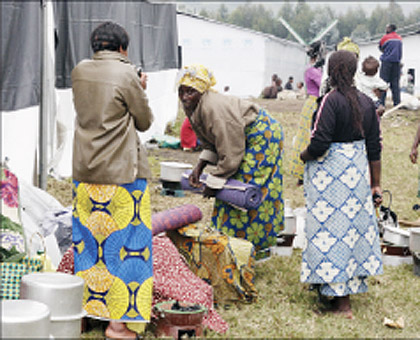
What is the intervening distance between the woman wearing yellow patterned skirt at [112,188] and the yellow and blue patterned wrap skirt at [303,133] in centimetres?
475

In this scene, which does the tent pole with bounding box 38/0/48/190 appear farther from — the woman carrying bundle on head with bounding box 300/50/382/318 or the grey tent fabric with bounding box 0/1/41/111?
the woman carrying bundle on head with bounding box 300/50/382/318

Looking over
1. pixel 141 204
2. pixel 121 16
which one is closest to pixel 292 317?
pixel 141 204

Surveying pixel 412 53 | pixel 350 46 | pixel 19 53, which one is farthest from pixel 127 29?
pixel 412 53

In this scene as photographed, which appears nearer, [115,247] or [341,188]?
[115,247]

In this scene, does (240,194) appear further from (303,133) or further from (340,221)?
(303,133)

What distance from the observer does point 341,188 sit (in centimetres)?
493

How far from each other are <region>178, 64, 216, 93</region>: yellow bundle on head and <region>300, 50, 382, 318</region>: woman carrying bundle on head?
0.84 metres

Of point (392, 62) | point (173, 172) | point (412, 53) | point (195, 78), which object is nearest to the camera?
point (195, 78)

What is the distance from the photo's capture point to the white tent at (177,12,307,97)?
30516 millimetres

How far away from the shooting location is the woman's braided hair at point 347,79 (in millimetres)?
4852

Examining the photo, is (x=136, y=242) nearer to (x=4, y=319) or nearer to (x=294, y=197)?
(x=4, y=319)

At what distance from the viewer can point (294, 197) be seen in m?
9.37

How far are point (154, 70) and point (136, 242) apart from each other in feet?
30.4

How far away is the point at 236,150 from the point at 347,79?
0.98 meters
